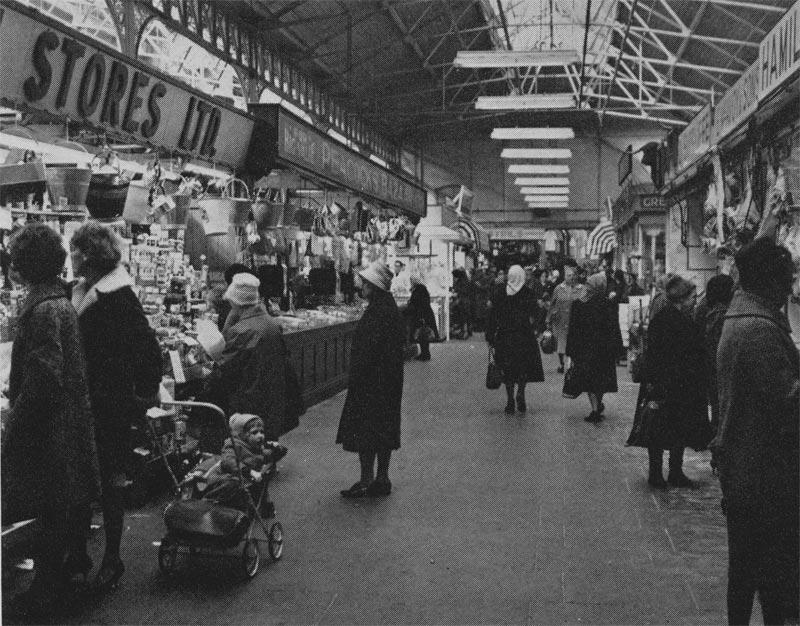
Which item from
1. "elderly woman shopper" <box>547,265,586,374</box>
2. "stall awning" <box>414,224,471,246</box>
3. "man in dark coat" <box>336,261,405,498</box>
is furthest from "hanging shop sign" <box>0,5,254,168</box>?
"stall awning" <box>414,224,471,246</box>

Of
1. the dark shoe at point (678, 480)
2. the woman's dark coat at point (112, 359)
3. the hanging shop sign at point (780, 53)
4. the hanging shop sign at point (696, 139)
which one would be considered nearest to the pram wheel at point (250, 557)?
the woman's dark coat at point (112, 359)

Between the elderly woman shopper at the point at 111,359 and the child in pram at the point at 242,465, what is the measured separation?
0.54 meters

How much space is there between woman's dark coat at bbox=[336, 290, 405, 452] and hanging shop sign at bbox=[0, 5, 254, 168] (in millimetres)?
2293

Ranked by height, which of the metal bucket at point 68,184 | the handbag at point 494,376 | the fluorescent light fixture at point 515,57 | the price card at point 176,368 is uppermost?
the fluorescent light fixture at point 515,57

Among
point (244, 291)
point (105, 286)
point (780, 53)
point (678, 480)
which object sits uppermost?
point (780, 53)

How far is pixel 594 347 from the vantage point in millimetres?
9609

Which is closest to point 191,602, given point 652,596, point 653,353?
point 652,596

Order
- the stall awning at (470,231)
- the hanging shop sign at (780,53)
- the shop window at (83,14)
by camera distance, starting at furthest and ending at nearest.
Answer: the stall awning at (470,231), the shop window at (83,14), the hanging shop sign at (780,53)

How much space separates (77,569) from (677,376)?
158 inches

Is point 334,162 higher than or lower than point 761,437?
higher

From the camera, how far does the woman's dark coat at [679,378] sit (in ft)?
21.9

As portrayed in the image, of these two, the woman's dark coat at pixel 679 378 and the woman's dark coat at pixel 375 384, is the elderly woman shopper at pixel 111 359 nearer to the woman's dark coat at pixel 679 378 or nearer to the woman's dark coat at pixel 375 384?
Answer: the woman's dark coat at pixel 375 384

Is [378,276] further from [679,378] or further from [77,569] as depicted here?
[77,569]

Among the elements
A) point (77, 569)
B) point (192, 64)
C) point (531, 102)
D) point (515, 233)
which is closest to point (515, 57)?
point (531, 102)
